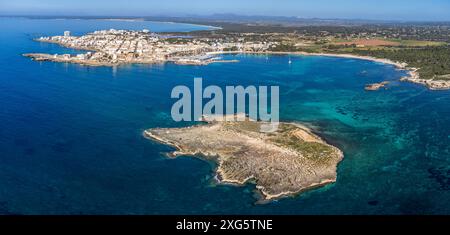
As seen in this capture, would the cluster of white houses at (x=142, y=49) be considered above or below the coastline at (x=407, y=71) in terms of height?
above

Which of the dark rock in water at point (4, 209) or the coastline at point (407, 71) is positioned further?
the coastline at point (407, 71)

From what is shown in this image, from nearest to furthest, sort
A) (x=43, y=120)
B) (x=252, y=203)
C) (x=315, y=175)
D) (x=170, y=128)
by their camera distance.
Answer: (x=252, y=203)
(x=315, y=175)
(x=170, y=128)
(x=43, y=120)

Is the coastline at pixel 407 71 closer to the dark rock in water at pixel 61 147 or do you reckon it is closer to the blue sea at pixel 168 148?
the blue sea at pixel 168 148

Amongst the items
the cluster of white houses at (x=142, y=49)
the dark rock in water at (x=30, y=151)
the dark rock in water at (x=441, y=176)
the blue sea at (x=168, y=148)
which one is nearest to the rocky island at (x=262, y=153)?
the blue sea at (x=168, y=148)

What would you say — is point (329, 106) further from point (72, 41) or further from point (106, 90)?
point (72, 41)

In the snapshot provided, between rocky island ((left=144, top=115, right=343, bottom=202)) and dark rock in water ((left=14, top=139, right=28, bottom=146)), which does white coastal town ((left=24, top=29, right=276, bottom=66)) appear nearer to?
dark rock in water ((left=14, top=139, right=28, bottom=146))
